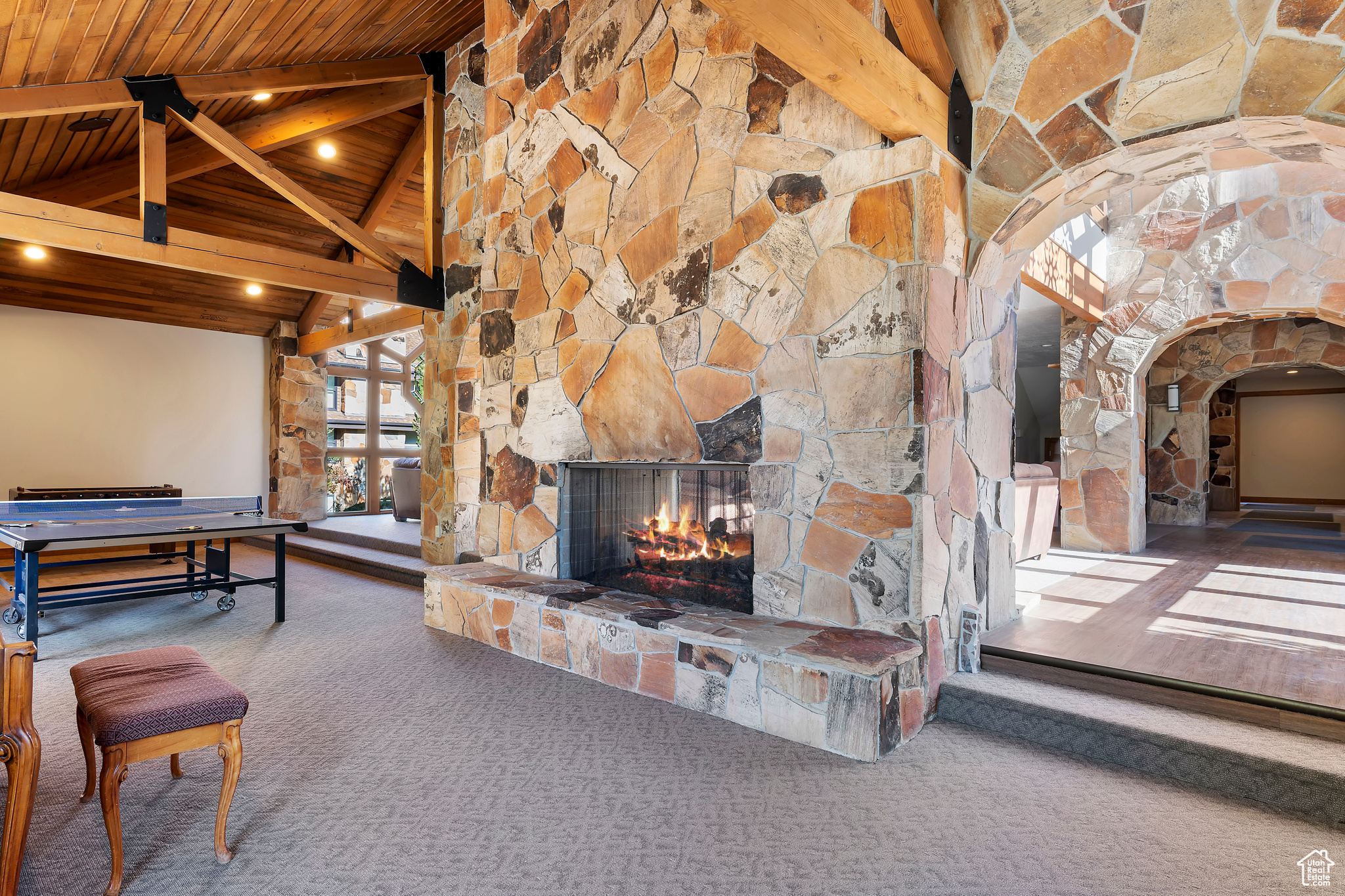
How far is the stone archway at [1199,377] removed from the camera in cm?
675

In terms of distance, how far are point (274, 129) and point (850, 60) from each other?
559 cm

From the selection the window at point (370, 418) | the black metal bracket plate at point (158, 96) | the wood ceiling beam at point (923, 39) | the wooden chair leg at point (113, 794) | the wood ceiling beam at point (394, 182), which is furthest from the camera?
the window at point (370, 418)

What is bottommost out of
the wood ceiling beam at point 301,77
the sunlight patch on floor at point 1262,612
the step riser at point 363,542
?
the step riser at point 363,542

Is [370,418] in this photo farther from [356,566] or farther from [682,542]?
[682,542]

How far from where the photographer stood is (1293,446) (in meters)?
11.7

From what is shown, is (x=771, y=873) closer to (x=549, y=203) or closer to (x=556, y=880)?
(x=556, y=880)

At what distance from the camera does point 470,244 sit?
545 cm

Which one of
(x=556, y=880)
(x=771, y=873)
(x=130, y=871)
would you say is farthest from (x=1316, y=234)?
(x=130, y=871)

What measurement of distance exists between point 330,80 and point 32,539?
3763 mm

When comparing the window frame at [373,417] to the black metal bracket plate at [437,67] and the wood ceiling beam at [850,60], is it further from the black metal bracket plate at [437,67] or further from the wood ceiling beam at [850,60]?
the wood ceiling beam at [850,60]

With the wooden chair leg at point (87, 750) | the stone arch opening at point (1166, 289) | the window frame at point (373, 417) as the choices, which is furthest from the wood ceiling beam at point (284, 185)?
the stone arch opening at point (1166, 289)

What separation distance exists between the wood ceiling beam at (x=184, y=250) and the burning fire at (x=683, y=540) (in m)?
3.47

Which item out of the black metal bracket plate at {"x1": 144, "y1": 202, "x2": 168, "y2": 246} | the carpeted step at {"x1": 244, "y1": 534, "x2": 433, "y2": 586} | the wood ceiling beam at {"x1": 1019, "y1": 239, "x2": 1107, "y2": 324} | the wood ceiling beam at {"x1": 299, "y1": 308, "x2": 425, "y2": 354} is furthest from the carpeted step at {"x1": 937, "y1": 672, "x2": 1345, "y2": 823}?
the black metal bracket plate at {"x1": 144, "y1": 202, "x2": 168, "y2": 246}

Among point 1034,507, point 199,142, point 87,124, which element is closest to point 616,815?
point 1034,507
